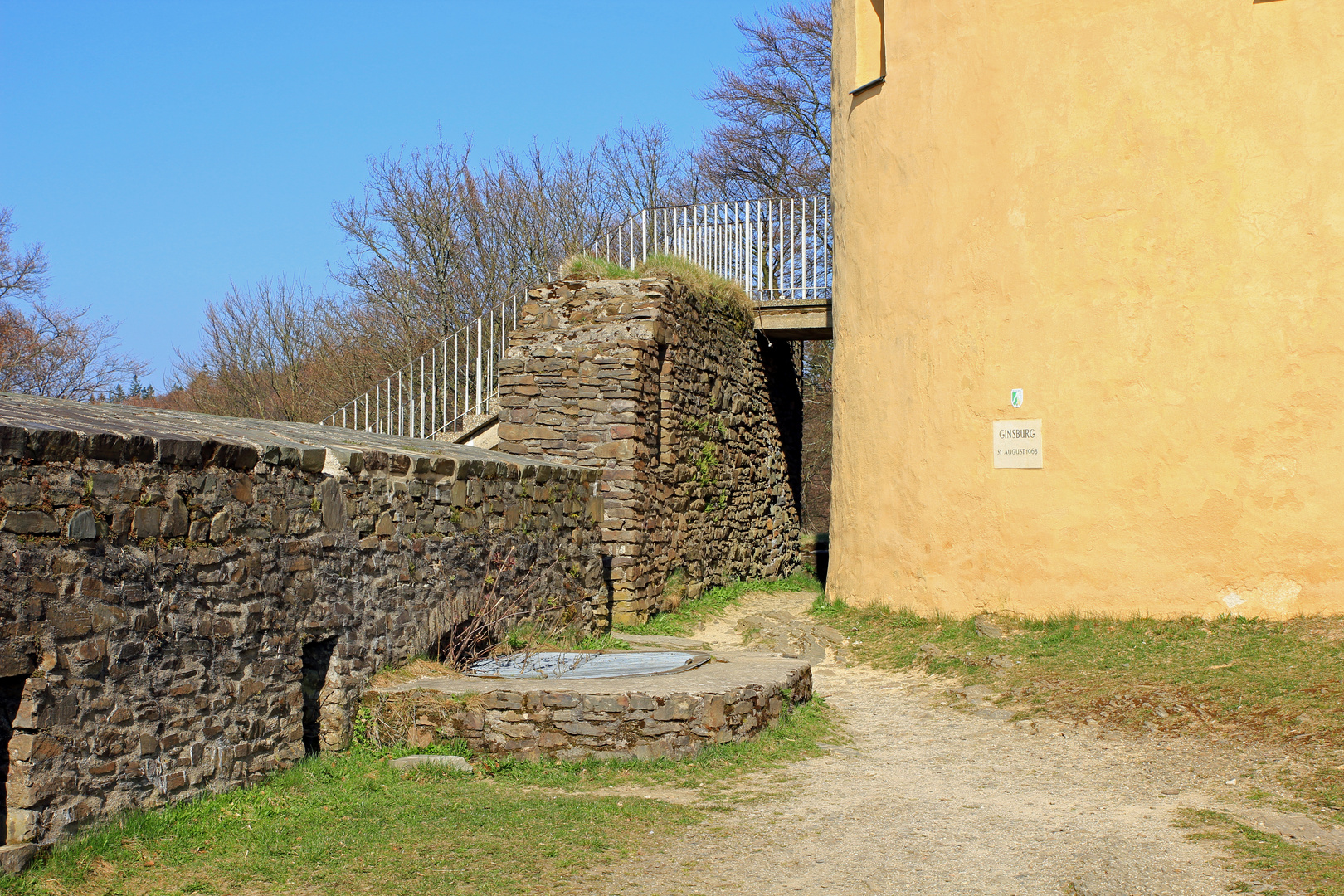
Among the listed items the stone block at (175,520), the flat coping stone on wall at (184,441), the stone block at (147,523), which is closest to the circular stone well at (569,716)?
the flat coping stone on wall at (184,441)

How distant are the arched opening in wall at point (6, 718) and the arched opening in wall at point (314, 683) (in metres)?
1.81

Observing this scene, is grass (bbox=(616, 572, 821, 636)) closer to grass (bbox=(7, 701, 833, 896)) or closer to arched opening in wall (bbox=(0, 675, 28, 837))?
grass (bbox=(7, 701, 833, 896))

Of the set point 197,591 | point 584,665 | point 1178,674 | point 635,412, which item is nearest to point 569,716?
point 584,665

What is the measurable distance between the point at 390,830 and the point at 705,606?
6.99 metres

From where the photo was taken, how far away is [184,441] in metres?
4.84

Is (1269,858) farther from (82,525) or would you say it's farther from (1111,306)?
(1111,306)

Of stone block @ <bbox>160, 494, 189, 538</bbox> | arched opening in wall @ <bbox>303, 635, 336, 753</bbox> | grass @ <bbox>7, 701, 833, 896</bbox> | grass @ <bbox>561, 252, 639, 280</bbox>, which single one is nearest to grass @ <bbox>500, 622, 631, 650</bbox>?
arched opening in wall @ <bbox>303, 635, 336, 753</bbox>

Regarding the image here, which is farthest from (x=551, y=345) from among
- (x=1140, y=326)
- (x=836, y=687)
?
(x=1140, y=326)

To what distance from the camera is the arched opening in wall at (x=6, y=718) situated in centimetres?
403

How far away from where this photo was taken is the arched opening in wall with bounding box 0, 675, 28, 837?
4.03 meters

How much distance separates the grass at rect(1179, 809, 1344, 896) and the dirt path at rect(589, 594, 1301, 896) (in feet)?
0.33

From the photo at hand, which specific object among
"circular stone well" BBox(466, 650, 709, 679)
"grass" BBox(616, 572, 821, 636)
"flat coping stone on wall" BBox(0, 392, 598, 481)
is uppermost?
"flat coping stone on wall" BBox(0, 392, 598, 481)

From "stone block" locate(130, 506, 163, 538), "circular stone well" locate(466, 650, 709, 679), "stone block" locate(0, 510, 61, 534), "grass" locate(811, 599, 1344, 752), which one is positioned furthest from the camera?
"circular stone well" locate(466, 650, 709, 679)

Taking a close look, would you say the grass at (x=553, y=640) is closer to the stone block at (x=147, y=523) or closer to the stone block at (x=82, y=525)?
the stone block at (x=147, y=523)
